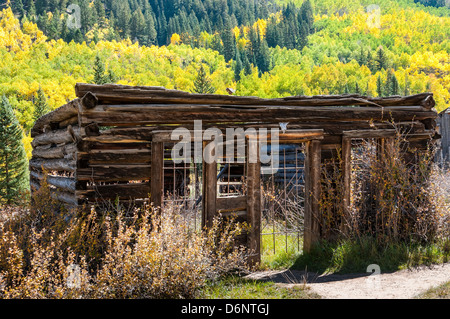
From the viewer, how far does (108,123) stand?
260 inches

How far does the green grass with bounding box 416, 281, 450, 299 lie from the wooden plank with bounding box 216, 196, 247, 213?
9.81 ft

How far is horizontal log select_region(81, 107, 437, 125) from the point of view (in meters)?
6.57

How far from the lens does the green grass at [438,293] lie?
532 cm

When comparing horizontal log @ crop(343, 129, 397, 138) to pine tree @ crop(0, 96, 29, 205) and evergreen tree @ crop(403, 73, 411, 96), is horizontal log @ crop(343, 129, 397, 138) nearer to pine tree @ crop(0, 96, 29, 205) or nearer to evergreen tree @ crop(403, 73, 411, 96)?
pine tree @ crop(0, 96, 29, 205)

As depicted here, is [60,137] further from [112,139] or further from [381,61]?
[381,61]

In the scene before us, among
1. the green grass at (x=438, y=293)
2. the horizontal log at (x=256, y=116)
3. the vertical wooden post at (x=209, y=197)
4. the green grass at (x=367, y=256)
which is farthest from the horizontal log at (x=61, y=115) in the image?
the green grass at (x=438, y=293)

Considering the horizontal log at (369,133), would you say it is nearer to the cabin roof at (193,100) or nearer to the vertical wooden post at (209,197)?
the cabin roof at (193,100)

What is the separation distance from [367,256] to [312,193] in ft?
A: 4.57

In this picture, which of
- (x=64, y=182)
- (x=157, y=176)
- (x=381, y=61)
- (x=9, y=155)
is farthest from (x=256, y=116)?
(x=381, y=61)

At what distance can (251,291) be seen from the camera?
19.6 feet

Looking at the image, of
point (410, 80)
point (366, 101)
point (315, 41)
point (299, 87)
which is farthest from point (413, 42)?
point (366, 101)

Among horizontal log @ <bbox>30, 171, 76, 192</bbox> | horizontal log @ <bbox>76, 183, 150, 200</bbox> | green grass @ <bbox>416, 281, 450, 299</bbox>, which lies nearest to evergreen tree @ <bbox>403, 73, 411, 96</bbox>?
horizontal log @ <bbox>30, 171, 76, 192</bbox>

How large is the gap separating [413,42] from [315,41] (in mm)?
28247
